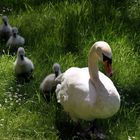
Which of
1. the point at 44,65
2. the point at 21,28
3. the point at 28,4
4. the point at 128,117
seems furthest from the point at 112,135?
the point at 28,4

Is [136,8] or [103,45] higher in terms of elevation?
[103,45]

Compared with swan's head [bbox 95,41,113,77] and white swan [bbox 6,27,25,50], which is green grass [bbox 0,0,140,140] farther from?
swan's head [bbox 95,41,113,77]

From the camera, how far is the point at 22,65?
4.88 m

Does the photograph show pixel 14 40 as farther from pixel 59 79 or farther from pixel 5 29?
pixel 59 79

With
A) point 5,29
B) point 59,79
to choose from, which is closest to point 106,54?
point 59,79

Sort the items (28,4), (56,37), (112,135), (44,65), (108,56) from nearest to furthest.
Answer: (108,56)
(112,135)
(44,65)
(56,37)
(28,4)

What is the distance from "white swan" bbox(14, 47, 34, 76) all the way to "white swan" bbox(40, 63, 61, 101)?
0.30m

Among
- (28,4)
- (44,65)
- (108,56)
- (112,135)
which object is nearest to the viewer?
(108,56)

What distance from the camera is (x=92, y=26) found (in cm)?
569

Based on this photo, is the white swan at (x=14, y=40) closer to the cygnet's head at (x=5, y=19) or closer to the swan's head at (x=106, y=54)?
the cygnet's head at (x=5, y=19)

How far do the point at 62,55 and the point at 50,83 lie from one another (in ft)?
2.35

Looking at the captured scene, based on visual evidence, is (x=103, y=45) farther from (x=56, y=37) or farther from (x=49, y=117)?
(x=56, y=37)

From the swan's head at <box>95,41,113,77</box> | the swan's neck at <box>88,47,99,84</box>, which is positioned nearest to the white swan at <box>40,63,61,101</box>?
the swan's neck at <box>88,47,99,84</box>

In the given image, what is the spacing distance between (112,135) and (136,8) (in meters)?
2.49
